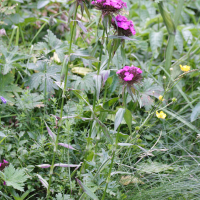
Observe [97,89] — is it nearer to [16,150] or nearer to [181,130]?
[16,150]

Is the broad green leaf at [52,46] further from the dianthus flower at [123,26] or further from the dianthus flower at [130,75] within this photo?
the dianthus flower at [130,75]

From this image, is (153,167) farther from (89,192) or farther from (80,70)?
(80,70)

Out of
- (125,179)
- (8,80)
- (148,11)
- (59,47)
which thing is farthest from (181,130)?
(148,11)

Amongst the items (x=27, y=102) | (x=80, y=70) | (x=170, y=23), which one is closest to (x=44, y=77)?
(x=27, y=102)

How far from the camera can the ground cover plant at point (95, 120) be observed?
123 centimetres

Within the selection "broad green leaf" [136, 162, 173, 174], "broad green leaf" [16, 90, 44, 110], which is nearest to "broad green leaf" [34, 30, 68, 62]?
"broad green leaf" [16, 90, 44, 110]

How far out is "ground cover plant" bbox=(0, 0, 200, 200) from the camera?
1.23 metres

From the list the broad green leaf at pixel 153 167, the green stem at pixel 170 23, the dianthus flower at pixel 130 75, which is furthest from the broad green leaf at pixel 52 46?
the broad green leaf at pixel 153 167

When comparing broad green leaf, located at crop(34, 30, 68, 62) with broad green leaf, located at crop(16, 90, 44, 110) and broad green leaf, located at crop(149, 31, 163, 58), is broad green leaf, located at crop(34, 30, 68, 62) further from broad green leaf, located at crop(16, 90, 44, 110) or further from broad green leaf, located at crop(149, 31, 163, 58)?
broad green leaf, located at crop(149, 31, 163, 58)

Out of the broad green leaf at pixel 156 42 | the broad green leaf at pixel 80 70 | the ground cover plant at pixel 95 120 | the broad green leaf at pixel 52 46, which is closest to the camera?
the ground cover plant at pixel 95 120

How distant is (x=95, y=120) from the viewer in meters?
1.28

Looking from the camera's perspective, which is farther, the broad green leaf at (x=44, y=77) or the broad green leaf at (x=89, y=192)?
the broad green leaf at (x=44, y=77)

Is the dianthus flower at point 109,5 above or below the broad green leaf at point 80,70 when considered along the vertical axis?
above

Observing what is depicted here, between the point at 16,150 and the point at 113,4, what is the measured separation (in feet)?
3.58
